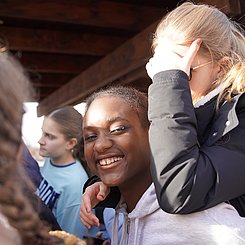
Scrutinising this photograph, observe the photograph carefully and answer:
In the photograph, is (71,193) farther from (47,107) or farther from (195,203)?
(47,107)

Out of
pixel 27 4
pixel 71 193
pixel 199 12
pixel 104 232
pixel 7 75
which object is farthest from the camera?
pixel 27 4

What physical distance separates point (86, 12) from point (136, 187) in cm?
254

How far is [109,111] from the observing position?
1448 mm

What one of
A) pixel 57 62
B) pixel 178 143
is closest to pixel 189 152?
pixel 178 143

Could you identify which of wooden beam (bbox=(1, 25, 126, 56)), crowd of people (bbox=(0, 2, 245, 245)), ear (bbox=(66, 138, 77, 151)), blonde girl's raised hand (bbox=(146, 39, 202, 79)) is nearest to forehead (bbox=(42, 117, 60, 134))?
ear (bbox=(66, 138, 77, 151))

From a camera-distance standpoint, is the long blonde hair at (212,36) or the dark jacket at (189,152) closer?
the dark jacket at (189,152)

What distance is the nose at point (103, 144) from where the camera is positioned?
4.66 ft

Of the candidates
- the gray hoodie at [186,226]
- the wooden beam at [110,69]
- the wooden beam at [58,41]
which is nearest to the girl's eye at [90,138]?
the gray hoodie at [186,226]

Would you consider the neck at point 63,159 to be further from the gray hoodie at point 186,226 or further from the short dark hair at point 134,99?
the gray hoodie at point 186,226

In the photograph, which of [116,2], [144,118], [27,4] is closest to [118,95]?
[144,118]

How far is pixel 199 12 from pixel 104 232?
4.53ft

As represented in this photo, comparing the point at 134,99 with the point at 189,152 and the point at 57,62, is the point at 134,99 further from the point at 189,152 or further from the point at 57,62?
the point at 57,62

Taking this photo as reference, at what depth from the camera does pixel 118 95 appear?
4.94ft

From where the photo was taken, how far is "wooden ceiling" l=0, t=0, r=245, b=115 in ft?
12.0
